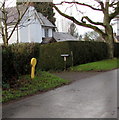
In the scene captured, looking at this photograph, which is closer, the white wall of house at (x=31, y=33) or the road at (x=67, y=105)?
the road at (x=67, y=105)

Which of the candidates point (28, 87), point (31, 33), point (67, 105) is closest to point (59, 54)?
point (28, 87)

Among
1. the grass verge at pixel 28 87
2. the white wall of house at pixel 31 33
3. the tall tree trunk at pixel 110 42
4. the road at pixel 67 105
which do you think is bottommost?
the road at pixel 67 105

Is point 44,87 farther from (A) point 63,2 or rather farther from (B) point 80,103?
(A) point 63,2

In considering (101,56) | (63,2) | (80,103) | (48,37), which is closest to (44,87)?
(80,103)

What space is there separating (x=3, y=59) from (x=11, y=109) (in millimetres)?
2983

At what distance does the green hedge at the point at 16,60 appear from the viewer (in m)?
8.69

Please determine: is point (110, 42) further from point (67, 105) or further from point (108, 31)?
point (67, 105)

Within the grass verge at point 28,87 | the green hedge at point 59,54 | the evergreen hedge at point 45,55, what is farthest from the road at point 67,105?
the green hedge at point 59,54

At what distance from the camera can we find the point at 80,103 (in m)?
6.55

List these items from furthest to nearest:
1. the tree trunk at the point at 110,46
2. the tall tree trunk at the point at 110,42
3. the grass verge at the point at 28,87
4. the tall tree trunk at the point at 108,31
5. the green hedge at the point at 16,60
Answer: the tree trunk at the point at 110,46 < the tall tree trunk at the point at 110,42 < the tall tree trunk at the point at 108,31 < the green hedge at the point at 16,60 < the grass verge at the point at 28,87

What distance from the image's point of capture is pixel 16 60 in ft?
33.3

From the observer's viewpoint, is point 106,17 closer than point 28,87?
No

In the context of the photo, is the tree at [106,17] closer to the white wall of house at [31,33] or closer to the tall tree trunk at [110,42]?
the tall tree trunk at [110,42]

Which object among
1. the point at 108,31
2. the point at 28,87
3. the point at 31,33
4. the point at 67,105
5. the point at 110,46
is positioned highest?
the point at 31,33
